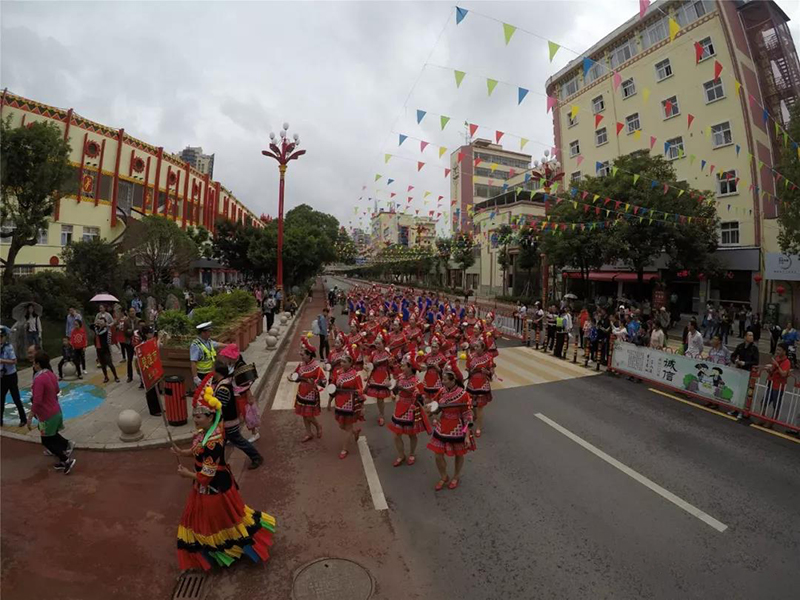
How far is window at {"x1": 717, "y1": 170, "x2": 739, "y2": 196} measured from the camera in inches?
888

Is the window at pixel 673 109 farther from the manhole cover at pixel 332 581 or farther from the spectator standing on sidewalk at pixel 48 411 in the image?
the spectator standing on sidewalk at pixel 48 411

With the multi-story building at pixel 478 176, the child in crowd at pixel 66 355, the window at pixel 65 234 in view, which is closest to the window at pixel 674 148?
the child in crowd at pixel 66 355

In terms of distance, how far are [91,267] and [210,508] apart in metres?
19.2

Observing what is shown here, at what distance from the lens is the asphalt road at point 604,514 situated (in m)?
3.97

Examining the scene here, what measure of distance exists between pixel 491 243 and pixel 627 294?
16.2 m

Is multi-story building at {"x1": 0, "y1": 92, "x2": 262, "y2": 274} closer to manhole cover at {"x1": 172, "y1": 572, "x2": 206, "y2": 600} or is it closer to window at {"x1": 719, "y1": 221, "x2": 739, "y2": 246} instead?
manhole cover at {"x1": 172, "y1": 572, "x2": 206, "y2": 600}

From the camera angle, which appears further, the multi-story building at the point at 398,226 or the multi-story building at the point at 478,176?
the multi-story building at the point at 398,226

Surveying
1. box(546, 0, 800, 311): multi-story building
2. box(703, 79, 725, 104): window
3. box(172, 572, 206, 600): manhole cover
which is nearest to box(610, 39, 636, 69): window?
box(546, 0, 800, 311): multi-story building

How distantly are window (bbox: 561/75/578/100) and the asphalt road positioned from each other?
31.4 metres

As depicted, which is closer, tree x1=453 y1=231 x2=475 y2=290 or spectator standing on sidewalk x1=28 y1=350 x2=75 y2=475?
spectator standing on sidewalk x1=28 y1=350 x2=75 y2=475

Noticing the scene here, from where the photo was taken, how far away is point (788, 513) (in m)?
5.15

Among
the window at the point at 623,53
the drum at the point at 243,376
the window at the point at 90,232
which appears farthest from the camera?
the window at the point at 623,53

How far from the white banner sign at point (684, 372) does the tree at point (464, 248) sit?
1149 inches

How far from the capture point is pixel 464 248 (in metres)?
43.3
